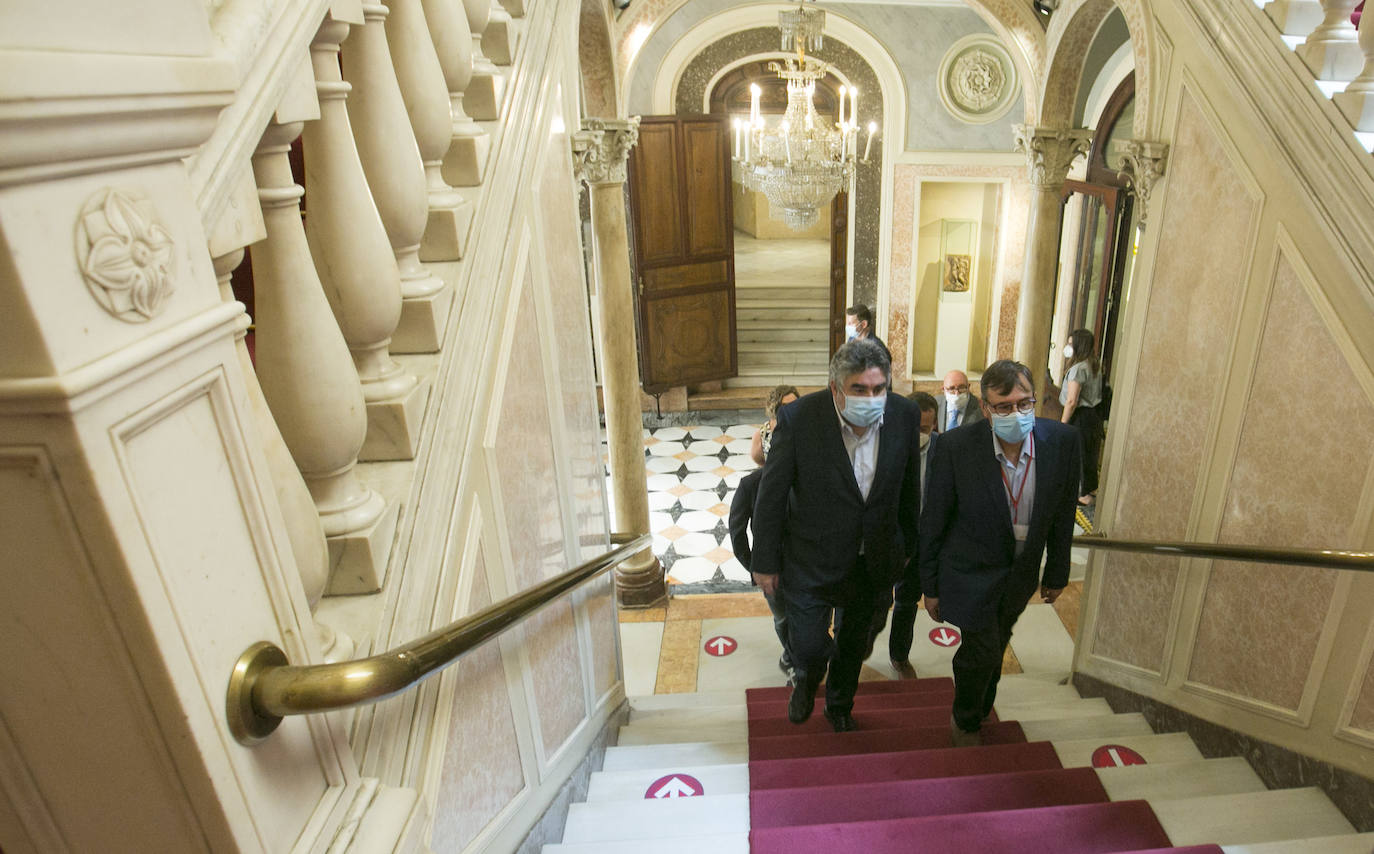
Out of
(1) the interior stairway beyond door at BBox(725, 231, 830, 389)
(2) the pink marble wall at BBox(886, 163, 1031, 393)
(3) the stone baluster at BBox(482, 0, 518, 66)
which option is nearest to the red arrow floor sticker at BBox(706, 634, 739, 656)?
(3) the stone baluster at BBox(482, 0, 518, 66)

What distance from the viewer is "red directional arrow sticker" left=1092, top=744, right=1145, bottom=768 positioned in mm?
2947

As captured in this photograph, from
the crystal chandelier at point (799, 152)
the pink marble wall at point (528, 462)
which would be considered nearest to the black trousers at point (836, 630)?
the pink marble wall at point (528, 462)

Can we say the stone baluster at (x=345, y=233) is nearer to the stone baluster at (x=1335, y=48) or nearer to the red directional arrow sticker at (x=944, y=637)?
the stone baluster at (x=1335, y=48)

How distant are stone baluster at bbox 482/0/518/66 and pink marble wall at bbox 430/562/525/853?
4.76ft

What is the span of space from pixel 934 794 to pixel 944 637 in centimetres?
254

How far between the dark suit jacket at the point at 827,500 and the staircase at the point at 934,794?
2.15 feet

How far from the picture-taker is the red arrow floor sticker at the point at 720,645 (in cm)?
512

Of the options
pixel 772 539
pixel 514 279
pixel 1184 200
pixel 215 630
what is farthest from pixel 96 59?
pixel 1184 200

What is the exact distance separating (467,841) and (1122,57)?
7.87m

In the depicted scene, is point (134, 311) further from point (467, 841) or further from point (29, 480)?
point (467, 841)

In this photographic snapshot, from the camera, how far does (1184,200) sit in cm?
311

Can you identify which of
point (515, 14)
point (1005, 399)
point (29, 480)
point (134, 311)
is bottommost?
point (1005, 399)

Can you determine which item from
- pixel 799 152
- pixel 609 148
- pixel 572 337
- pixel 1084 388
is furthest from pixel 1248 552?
pixel 799 152

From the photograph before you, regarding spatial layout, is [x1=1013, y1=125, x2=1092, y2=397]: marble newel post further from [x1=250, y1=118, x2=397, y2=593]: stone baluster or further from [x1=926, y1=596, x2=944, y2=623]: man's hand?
[x1=250, y1=118, x2=397, y2=593]: stone baluster
